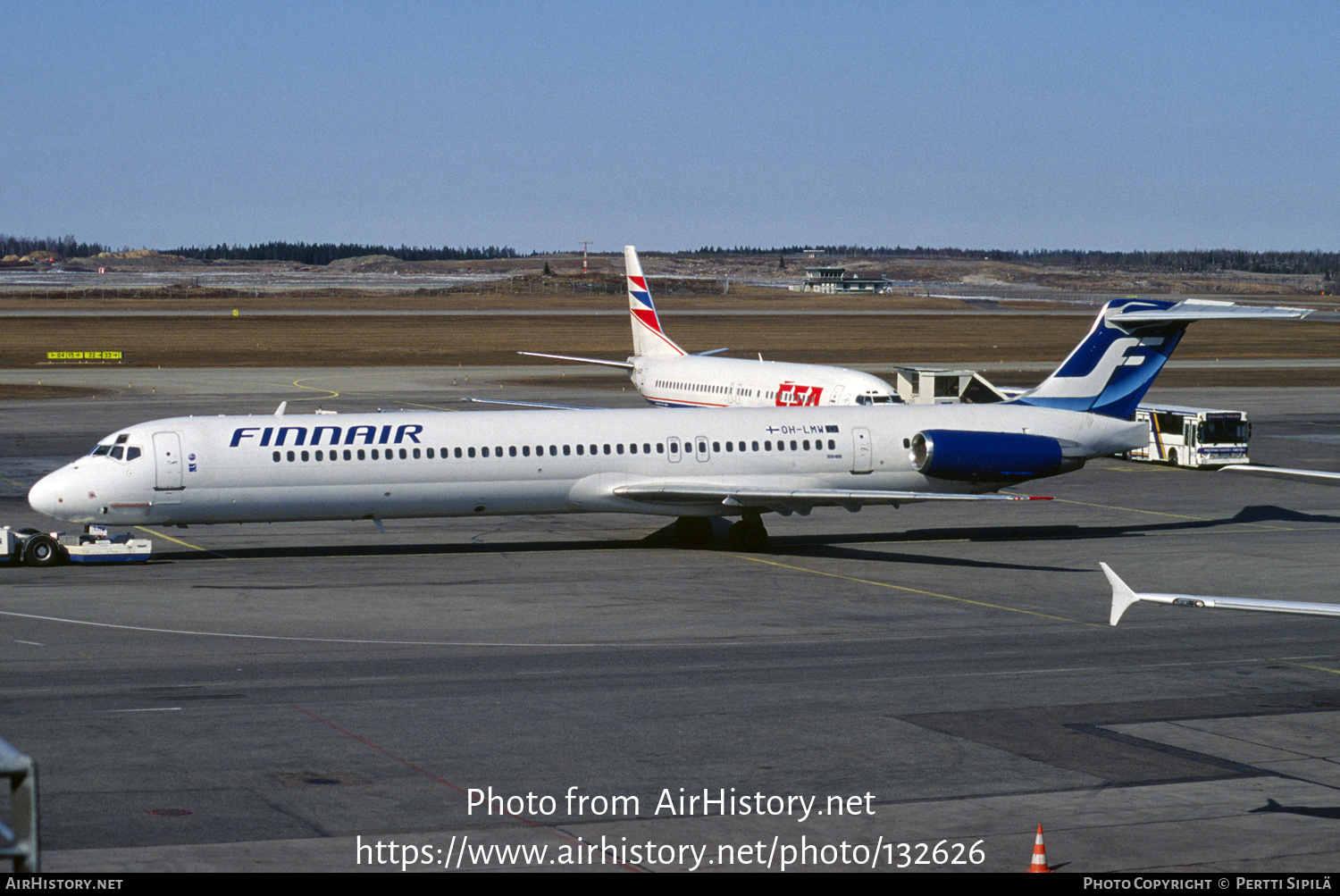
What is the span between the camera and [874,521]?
1690 inches

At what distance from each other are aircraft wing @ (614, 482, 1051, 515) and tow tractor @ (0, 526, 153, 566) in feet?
36.5

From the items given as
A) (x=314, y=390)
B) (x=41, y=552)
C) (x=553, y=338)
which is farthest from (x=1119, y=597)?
(x=553, y=338)

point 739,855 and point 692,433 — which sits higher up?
point 692,433

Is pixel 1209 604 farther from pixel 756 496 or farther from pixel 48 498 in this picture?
pixel 48 498

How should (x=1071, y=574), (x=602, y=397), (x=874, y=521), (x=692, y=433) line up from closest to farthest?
(x=1071, y=574)
(x=692, y=433)
(x=874, y=521)
(x=602, y=397)

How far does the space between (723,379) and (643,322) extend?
365 inches

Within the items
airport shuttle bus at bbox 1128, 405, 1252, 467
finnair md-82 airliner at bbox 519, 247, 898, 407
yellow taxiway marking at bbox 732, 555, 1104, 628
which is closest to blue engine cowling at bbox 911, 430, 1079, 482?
yellow taxiway marking at bbox 732, 555, 1104, 628

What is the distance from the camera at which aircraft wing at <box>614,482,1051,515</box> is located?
3559cm

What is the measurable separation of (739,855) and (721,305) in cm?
17812

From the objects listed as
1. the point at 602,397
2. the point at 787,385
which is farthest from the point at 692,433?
the point at 602,397

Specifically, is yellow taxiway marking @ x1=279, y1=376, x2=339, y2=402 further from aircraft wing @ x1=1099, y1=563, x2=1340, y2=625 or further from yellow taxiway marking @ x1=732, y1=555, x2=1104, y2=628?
aircraft wing @ x1=1099, y1=563, x2=1340, y2=625

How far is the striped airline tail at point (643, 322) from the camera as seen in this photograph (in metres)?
69.7

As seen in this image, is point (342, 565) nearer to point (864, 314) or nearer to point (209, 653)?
point (209, 653)

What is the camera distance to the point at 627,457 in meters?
36.5
